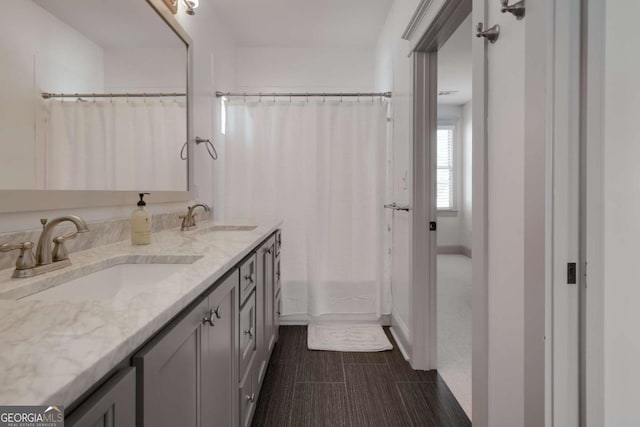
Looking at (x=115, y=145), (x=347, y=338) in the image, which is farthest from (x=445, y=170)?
(x=115, y=145)

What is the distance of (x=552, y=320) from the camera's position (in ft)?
2.66

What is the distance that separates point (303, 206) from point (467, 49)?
248 cm

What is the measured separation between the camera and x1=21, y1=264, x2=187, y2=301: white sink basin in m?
0.88

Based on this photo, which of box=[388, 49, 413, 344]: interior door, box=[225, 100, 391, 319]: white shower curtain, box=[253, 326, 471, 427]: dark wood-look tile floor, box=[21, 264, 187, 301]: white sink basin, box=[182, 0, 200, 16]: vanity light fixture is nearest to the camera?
box=[21, 264, 187, 301]: white sink basin

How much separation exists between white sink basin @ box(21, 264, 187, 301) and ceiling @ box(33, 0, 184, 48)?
86 cm

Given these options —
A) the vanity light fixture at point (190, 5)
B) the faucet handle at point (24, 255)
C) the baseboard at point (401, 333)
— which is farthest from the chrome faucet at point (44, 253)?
the baseboard at point (401, 333)

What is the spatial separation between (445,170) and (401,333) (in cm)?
415

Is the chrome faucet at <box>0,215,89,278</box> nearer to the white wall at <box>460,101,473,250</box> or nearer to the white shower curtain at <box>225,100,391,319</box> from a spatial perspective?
the white shower curtain at <box>225,100,391,319</box>

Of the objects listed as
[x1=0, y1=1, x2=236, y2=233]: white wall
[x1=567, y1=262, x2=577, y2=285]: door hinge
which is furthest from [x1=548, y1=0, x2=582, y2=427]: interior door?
[x1=0, y1=1, x2=236, y2=233]: white wall

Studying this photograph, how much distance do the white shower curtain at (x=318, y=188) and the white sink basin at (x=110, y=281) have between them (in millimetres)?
1520

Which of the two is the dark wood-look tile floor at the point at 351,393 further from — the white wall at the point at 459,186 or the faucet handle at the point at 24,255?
the white wall at the point at 459,186

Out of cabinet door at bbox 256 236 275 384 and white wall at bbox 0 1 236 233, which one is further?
white wall at bbox 0 1 236 233

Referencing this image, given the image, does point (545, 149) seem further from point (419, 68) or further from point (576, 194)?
point (419, 68)

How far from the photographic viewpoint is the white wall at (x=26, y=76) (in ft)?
2.93
